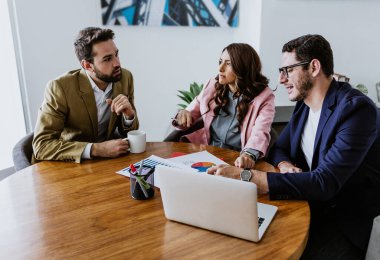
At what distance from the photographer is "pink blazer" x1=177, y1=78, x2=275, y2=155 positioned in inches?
70.0

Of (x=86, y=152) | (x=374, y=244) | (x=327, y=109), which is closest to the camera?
(x=374, y=244)

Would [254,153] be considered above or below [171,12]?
below

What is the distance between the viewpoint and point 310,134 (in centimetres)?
161

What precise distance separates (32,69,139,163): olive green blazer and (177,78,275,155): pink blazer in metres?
0.43

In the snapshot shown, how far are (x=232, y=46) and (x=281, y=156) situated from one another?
756 mm

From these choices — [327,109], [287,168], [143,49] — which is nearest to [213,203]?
[287,168]

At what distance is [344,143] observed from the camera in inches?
50.9

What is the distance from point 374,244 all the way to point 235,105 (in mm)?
1086

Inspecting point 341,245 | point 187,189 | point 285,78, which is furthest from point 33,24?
point 341,245

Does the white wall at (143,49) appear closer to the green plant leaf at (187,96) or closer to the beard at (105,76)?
the green plant leaf at (187,96)

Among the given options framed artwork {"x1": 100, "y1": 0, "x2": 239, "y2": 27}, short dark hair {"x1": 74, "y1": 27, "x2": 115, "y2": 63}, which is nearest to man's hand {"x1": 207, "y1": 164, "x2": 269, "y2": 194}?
short dark hair {"x1": 74, "y1": 27, "x2": 115, "y2": 63}

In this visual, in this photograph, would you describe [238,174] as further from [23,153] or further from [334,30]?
[334,30]

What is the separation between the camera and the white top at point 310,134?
5.18 ft

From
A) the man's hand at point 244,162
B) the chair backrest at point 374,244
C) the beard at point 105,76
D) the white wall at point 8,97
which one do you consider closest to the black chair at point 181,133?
the beard at point 105,76
